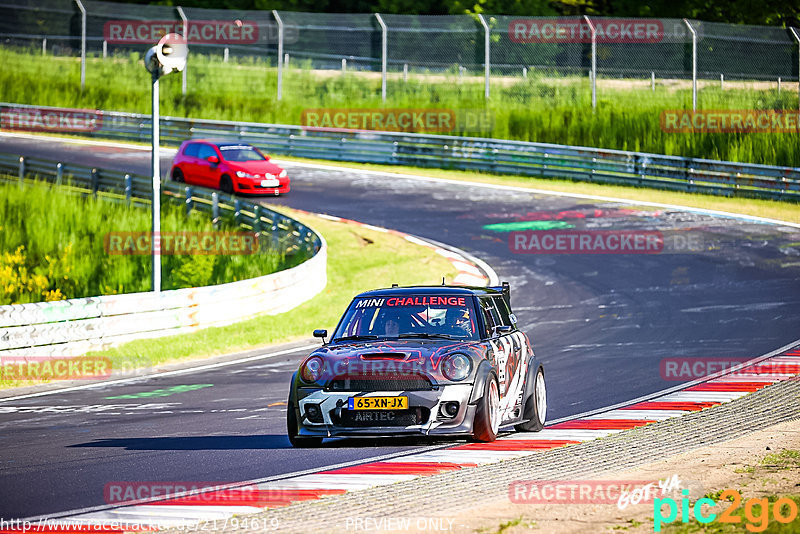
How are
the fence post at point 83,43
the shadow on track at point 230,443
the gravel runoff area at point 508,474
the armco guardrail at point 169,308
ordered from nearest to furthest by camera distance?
the gravel runoff area at point 508,474
the shadow on track at point 230,443
the armco guardrail at point 169,308
the fence post at point 83,43

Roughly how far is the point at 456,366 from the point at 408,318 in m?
1.15

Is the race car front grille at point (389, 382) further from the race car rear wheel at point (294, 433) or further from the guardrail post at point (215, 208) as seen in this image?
the guardrail post at point (215, 208)

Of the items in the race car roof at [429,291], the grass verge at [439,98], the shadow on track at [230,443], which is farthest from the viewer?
the grass verge at [439,98]

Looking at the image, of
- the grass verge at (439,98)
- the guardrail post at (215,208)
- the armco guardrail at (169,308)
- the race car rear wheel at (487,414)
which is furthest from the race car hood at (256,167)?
the race car rear wheel at (487,414)

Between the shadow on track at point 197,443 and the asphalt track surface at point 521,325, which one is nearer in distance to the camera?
the asphalt track surface at point 521,325

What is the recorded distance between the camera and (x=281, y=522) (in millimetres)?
7285

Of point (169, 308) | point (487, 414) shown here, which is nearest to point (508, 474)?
point (487, 414)

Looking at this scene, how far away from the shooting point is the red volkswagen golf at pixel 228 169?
32.7 meters

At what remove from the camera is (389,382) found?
31.6 ft

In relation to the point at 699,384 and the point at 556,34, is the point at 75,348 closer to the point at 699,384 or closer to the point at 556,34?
the point at 699,384

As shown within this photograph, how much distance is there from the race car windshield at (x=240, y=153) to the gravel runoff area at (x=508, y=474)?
22862 mm

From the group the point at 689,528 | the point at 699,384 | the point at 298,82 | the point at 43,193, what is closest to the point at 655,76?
the point at 298,82

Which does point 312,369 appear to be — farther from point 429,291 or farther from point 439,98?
point 439,98

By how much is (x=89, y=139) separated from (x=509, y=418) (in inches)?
1462
